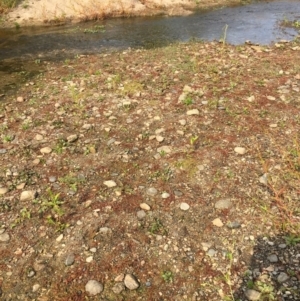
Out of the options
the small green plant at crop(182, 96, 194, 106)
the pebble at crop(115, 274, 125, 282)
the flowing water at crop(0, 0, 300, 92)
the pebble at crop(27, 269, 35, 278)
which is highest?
the small green plant at crop(182, 96, 194, 106)

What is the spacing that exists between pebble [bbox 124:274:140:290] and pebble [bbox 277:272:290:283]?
2278mm

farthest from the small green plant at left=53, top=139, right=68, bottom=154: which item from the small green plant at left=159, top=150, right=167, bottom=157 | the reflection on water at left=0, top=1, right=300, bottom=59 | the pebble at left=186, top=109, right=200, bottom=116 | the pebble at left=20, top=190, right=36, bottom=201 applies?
the reflection on water at left=0, top=1, right=300, bottom=59

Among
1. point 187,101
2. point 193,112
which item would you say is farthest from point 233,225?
point 187,101

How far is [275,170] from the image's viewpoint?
757 cm

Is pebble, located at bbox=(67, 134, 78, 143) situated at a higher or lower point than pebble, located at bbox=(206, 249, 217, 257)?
higher

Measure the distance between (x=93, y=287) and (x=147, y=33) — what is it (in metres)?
18.3

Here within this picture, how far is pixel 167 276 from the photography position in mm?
5414

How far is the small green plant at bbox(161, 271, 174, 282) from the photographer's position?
537 centimetres

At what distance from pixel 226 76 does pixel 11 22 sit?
57.0 ft

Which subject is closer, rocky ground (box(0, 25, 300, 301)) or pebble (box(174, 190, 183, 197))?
rocky ground (box(0, 25, 300, 301))

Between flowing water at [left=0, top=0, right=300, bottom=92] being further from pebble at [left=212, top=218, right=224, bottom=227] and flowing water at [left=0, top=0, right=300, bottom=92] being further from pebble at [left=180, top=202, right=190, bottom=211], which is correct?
pebble at [left=212, top=218, right=224, bottom=227]

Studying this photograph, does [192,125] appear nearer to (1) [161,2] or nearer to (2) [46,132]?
(2) [46,132]

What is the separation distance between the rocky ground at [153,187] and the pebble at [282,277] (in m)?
0.02

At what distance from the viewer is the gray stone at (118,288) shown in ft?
17.1
